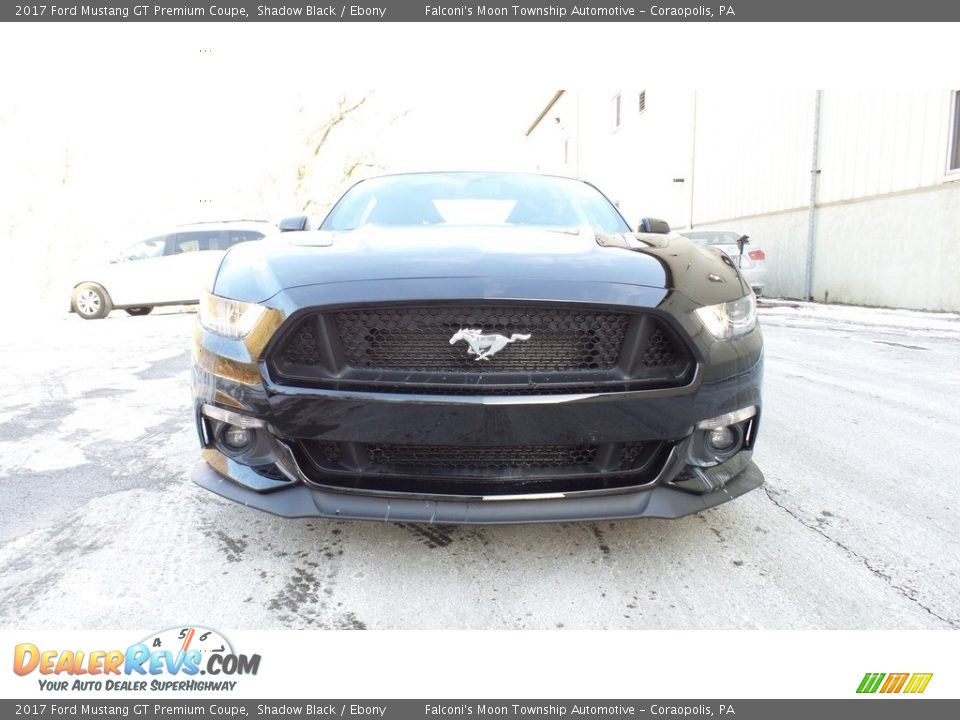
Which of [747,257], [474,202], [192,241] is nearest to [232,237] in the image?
[192,241]

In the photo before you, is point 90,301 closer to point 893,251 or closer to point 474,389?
point 474,389

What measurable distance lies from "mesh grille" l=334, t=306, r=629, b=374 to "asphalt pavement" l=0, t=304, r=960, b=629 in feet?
2.06

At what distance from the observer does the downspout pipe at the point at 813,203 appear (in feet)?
34.9

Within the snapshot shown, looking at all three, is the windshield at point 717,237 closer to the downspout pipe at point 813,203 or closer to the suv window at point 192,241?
the downspout pipe at point 813,203

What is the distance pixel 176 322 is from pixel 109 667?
27.0 ft

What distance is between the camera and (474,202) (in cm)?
301

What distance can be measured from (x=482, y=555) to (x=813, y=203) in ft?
37.7

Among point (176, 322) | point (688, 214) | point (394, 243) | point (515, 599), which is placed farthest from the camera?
point (688, 214)

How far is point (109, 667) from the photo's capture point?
1.41m

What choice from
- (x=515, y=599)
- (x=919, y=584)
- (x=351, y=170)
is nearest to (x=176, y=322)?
(x=515, y=599)

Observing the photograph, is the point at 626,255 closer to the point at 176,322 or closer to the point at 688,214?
the point at 176,322

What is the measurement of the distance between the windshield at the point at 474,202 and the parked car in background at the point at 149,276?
7.73 m

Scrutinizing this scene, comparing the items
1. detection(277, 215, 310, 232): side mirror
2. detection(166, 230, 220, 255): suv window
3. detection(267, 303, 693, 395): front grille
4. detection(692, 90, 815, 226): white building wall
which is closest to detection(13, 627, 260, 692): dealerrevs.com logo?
detection(267, 303, 693, 395): front grille

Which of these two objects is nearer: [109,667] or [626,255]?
[109,667]
